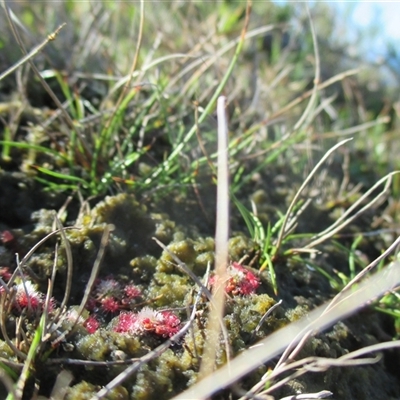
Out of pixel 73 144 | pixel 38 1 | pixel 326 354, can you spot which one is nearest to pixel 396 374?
pixel 326 354

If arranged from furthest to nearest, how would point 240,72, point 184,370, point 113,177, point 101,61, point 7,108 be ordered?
point 240,72 → point 101,61 → point 7,108 → point 113,177 → point 184,370

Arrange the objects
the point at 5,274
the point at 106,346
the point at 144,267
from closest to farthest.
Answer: the point at 106,346 < the point at 5,274 < the point at 144,267

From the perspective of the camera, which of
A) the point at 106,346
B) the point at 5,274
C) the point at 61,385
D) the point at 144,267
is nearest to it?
the point at 61,385

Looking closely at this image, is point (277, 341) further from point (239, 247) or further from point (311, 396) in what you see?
point (239, 247)

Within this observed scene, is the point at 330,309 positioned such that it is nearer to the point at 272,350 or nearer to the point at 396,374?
the point at 272,350

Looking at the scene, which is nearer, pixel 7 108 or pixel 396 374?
pixel 396 374

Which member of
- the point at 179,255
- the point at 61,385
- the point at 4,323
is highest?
the point at 179,255

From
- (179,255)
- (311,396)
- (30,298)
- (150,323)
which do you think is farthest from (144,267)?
(311,396)
